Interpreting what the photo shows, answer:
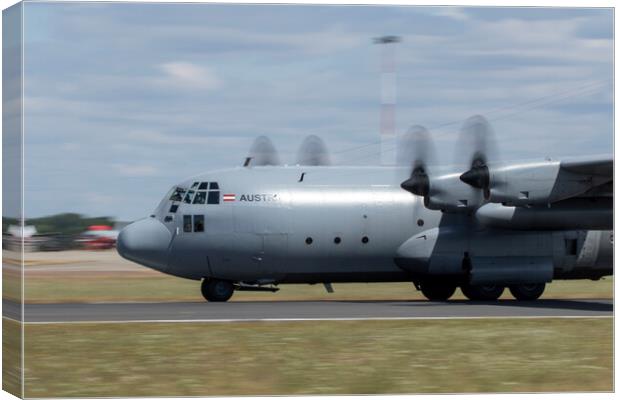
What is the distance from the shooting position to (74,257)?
143 feet

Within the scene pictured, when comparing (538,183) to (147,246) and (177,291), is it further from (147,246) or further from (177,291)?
(177,291)

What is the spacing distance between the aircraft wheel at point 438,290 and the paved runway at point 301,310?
1.60 meters

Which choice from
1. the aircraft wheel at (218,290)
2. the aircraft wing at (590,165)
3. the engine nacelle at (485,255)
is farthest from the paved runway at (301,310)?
the aircraft wing at (590,165)

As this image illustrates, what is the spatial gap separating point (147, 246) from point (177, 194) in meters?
1.61

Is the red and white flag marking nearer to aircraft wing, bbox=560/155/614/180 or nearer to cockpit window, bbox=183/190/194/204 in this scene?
cockpit window, bbox=183/190/194/204

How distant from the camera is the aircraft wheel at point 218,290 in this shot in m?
27.8

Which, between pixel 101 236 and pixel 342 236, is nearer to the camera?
pixel 342 236

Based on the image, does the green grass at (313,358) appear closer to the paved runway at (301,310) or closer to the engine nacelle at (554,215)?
the paved runway at (301,310)

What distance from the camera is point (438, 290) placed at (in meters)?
29.2

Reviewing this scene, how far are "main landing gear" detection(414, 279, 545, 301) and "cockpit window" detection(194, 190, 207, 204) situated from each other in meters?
6.21

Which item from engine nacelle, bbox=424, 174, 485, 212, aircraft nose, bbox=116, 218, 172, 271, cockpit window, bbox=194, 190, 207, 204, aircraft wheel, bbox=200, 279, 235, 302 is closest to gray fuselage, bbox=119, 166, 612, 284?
aircraft nose, bbox=116, 218, 172, 271

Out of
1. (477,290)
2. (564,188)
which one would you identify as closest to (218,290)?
(477,290)

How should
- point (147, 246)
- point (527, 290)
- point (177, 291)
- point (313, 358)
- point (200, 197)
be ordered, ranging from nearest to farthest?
1. point (313, 358)
2. point (147, 246)
3. point (200, 197)
4. point (527, 290)
5. point (177, 291)

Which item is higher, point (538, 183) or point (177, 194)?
point (538, 183)
